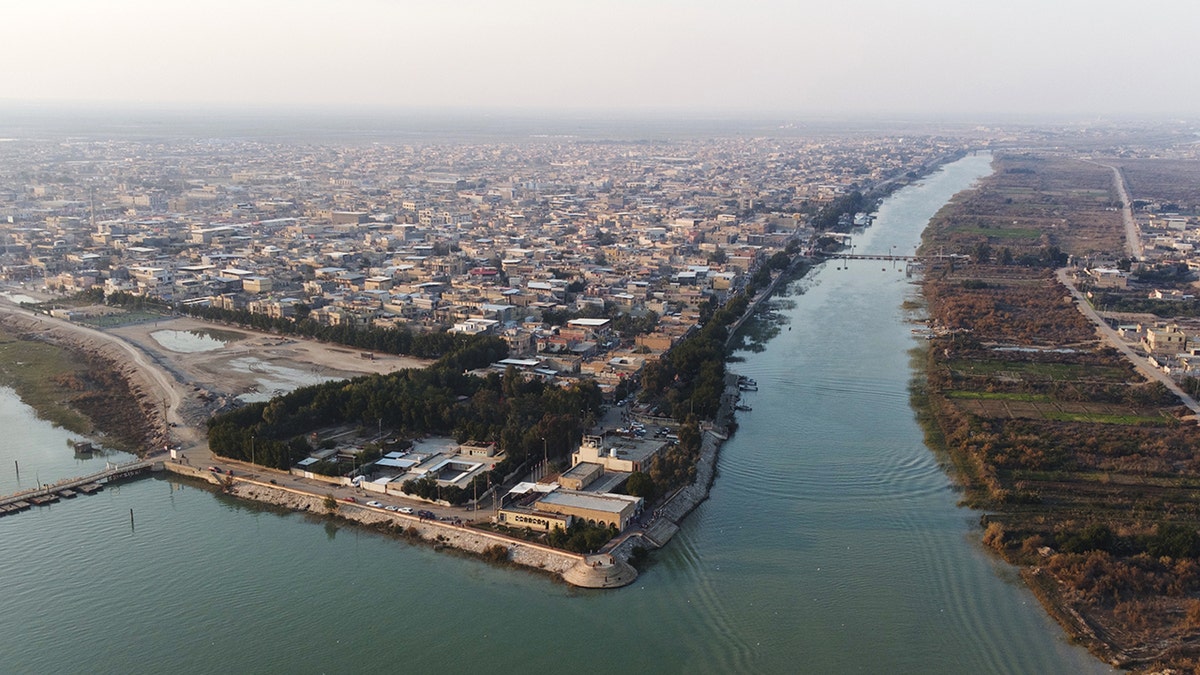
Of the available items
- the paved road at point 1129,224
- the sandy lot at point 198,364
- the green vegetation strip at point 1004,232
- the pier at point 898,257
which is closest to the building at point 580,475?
the sandy lot at point 198,364

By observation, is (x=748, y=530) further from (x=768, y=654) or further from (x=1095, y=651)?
(x=1095, y=651)

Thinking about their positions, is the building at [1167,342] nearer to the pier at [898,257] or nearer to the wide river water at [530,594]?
the wide river water at [530,594]

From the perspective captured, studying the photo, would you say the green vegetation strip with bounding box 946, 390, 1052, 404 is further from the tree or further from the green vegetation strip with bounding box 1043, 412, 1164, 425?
the tree

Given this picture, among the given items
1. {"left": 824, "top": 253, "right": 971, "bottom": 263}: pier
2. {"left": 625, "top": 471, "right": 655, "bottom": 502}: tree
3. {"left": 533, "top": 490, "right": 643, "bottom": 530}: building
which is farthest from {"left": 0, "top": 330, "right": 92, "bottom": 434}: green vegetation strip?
{"left": 824, "top": 253, "right": 971, "bottom": 263}: pier

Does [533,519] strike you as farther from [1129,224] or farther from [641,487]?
[1129,224]

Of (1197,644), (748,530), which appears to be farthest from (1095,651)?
(748,530)

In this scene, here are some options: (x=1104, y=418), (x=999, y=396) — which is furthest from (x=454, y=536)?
(x=1104, y=418)
